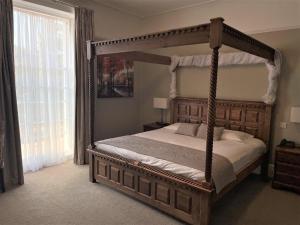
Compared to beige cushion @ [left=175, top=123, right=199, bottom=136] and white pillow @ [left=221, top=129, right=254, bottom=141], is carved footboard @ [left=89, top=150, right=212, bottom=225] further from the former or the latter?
white pillow @ [left=221, top=129, right=254, bottom=141]

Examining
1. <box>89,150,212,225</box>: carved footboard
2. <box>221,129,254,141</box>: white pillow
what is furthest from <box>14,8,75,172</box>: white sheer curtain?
<box>221,129,254,141</box>: white pillow

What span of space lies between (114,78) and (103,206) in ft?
9.33

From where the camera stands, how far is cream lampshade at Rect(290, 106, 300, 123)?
343 cm

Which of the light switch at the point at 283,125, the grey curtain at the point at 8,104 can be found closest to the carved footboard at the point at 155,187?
the grey curtain at the point at 8,104

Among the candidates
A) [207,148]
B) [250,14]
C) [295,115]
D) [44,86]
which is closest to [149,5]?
[250,14]

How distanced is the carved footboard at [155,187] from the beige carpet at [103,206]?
13 centimetres

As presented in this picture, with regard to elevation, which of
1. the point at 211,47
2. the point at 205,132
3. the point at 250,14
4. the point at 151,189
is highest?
the point at 250,14

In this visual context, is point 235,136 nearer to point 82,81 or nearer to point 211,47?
point 211,47

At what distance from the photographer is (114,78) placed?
496 centimetres

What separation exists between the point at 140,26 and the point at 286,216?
474 cm

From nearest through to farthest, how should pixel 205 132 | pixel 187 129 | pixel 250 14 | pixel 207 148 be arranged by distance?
pixel 207 148 < pixel 205 132 < pixel 250 14 < pixel 187 129

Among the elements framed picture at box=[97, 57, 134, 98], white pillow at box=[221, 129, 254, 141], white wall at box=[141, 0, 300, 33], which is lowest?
white pillow at box=[221, 129, 254, 141]

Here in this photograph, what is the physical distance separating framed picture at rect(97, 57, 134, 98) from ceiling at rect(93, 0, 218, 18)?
1081 mm

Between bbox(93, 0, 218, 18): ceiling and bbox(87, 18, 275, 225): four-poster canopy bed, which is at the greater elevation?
bbox(93, 0, 218, 18): ceiling
